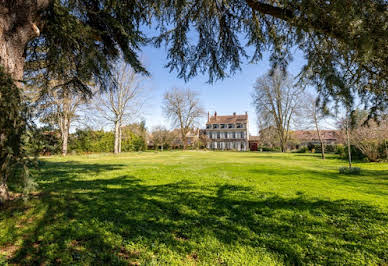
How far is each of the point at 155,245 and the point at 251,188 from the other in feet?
13.3

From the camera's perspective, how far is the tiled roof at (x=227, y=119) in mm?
48672

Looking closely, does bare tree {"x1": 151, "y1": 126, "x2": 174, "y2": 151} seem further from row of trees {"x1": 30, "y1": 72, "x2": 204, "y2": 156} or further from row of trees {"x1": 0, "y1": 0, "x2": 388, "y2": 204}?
row of trees {"x1": 0, "y1": 0, "x2": 388, "y2": 204}

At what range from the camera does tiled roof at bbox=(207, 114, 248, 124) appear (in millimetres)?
48672

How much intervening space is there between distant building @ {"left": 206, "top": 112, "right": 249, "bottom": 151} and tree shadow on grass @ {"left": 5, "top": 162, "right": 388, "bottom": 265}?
41637 millimetres

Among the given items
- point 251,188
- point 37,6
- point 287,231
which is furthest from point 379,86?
point 37,6

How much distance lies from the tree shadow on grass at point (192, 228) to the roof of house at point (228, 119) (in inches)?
1774

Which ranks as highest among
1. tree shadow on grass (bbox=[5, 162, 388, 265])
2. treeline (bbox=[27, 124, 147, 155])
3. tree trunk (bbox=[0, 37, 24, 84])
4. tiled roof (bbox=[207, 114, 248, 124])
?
tiled roof (bbox=[207, 114, 248, 124])

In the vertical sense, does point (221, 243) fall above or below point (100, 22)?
below

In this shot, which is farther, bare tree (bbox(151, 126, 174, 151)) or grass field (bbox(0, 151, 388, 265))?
bare tree (bbox(151, 126, 174, 151))

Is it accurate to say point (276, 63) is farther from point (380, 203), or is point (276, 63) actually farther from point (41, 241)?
point (41, 241)

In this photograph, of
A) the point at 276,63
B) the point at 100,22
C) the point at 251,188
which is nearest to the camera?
the point at 100,22

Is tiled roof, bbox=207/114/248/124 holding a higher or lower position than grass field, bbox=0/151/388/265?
higher

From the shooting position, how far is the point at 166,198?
15.4 ft

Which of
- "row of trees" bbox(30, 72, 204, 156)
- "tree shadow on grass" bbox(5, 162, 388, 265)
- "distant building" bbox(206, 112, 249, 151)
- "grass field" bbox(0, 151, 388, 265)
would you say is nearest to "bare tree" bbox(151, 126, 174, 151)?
"row of trees" bbox(30, 72, 204, 156)
